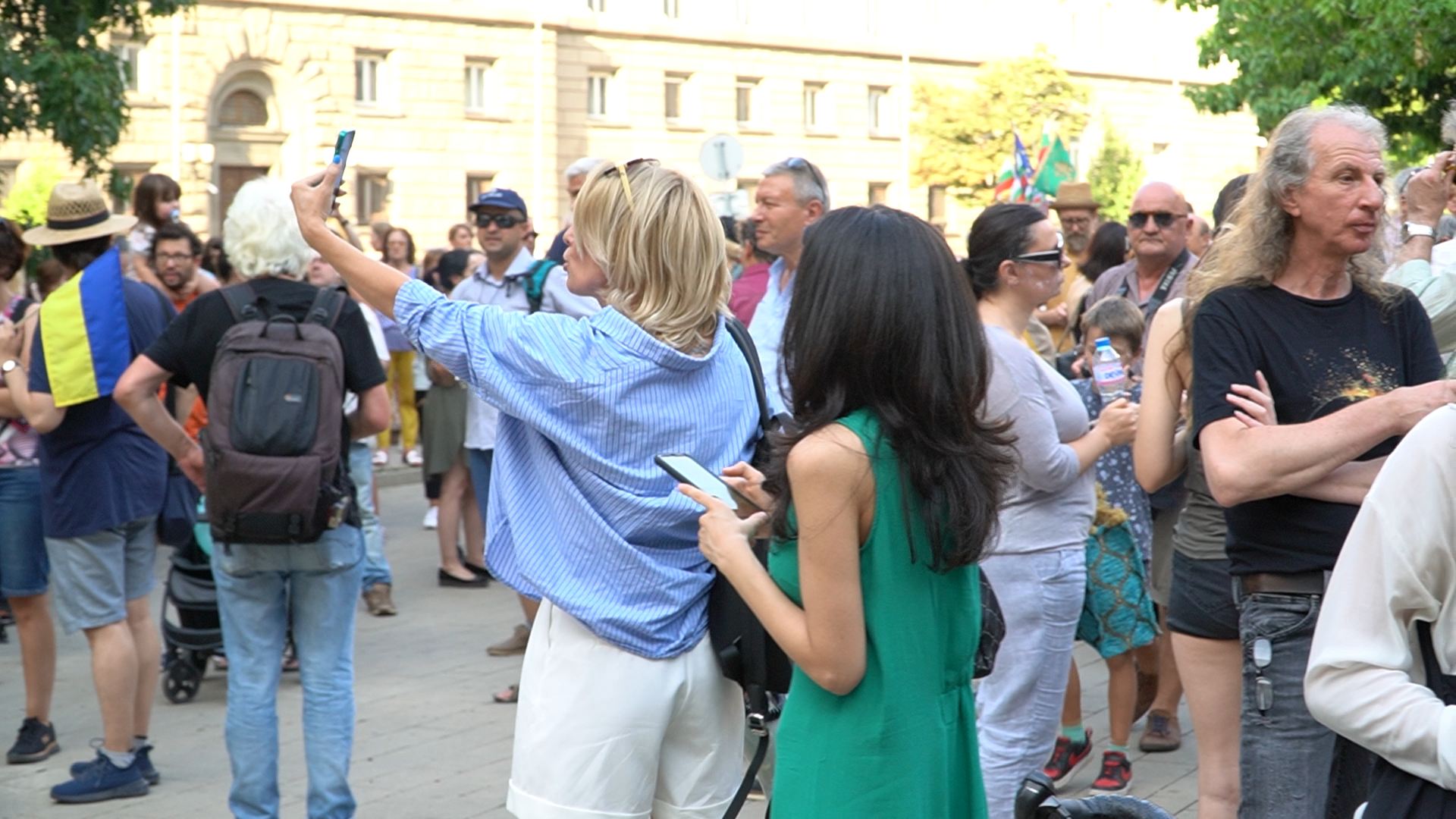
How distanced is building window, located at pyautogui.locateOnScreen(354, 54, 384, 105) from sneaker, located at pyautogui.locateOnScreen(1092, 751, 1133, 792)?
36353 millimetres

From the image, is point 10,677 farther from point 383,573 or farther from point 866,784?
point 866,784

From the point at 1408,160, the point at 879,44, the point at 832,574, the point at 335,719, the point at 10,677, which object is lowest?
the point at 10,677

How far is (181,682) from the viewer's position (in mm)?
7176

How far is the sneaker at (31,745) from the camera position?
6.16 m

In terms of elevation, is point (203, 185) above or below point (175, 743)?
above

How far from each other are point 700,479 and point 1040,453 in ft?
6.00

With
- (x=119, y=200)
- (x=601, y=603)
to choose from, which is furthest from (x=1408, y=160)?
(x=601, y=603)

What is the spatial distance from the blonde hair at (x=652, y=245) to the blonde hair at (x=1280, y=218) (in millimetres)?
1151

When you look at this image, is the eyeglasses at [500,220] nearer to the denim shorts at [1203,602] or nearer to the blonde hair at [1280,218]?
the denim shorts at [1203,602]

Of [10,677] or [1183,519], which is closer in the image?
[1183,519]

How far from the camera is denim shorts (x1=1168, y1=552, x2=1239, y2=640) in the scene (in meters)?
3.81

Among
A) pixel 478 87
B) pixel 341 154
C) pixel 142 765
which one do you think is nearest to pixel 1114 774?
pixel 142 765

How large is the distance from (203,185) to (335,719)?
33641 mm

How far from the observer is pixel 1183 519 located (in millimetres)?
4234
